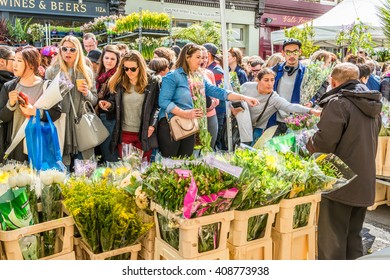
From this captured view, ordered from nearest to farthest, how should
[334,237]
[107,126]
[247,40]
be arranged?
1. [334,237]
2. [107,126]
3. [247,40]

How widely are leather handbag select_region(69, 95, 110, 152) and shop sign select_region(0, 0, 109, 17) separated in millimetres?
10210

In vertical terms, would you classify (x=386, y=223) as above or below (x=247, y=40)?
below

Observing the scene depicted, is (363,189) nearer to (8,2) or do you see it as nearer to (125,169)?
(125,169)

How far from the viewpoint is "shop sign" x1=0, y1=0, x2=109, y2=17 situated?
41.4 feet

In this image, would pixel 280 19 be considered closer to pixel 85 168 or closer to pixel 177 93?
pixel 177 93

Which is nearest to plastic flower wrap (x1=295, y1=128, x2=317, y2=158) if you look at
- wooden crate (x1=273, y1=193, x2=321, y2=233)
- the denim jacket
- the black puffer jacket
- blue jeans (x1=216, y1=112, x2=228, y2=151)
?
the black puffer jacket

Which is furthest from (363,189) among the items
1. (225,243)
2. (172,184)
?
(172,184)

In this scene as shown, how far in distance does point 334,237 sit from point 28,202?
2.04 meters

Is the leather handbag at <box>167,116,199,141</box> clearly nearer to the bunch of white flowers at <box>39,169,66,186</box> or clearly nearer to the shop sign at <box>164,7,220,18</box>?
the bunch of white flowers at <box>39,169,66,186</box>

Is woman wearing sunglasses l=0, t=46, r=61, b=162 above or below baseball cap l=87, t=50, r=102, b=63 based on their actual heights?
below

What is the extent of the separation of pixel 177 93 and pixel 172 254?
7.43 ft

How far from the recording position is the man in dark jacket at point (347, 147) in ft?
9.55

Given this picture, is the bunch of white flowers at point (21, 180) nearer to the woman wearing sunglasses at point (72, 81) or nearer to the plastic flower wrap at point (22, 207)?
the plastic flower wrap at point (22, 207)
